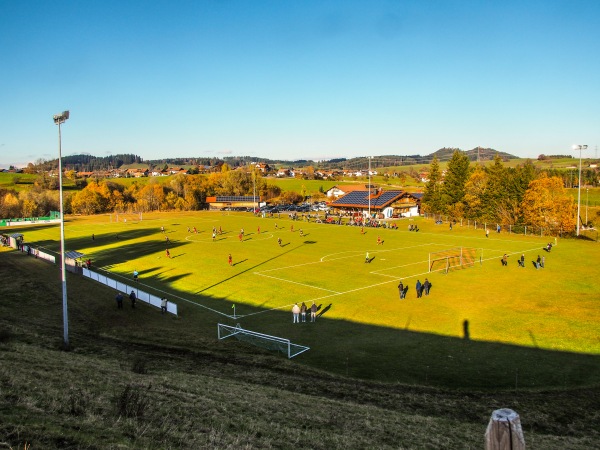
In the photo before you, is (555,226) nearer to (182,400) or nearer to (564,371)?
(564,371)

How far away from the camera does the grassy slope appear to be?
9.77 m

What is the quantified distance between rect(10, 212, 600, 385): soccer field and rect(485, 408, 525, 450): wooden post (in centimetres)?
1633

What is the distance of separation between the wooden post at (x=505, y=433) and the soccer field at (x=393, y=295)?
643 inches

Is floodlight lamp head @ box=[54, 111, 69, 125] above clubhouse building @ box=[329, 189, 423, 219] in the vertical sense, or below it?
above

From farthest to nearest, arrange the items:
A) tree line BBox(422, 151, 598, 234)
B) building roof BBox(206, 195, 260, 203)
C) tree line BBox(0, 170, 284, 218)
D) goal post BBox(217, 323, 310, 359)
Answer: building roof BBox(206, 195, 260, 203)
tree line BBox(0, 170, 284, 218)
tree line BBox(422, 151, 598, 234)
goal post BBox(217, 323, 310, 359)

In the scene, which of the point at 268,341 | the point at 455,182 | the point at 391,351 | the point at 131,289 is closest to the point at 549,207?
the point at 455,182

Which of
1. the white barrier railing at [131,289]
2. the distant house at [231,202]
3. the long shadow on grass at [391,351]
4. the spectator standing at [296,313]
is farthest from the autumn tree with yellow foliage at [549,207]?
the distant house at [231,202]

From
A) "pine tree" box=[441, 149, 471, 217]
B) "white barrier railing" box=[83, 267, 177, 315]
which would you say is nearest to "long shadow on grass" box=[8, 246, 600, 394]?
"white barrier railing" box=[83, 267, 177, 315]

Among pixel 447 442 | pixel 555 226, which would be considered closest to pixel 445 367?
pixel 447 442

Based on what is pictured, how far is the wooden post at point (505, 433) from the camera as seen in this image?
3.67 m

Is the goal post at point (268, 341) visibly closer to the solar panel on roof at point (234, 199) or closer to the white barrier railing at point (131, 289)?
the white barrier railing at point (131, 289)

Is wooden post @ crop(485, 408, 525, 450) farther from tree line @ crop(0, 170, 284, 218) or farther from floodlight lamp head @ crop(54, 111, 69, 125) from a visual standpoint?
tree line @ crop(0, 170, 284, 218)

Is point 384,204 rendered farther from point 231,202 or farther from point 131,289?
point 131,289

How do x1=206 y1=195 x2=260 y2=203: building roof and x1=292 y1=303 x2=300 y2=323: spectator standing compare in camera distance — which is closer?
x1=292 y1=303 x2=300 y2=323: spectator standing
